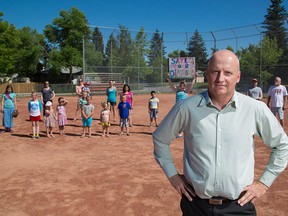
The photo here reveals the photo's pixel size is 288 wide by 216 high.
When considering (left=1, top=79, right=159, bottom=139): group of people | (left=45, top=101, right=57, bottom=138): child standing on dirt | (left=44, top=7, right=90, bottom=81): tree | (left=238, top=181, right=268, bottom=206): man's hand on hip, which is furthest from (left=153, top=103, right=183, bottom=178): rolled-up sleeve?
(left=44, top=7, right=90, bottom=81): tree

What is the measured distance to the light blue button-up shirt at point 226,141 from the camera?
79.0 inches

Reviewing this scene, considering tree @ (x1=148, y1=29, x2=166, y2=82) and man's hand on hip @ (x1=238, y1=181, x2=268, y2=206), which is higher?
tree @ (x1=148, y1=29, x2=166, y2=82)

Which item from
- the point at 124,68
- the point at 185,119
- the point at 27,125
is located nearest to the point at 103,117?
the point at 27,125

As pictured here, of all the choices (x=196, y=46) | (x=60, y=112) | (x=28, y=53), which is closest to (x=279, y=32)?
(x=196, y=46)

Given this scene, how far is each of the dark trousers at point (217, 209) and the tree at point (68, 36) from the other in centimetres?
4751

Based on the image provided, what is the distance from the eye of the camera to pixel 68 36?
4891cm

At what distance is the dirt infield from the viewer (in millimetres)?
4414

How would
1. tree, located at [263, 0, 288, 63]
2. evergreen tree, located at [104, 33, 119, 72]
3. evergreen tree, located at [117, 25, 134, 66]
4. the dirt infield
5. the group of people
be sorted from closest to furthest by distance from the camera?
the dirt infield → the group of people → tree, located at [263, 0, 288, 63] → evergreen tree, located at [104, 33, 119, 72] → evergreen tree, located at [117, 25, 134, 66]

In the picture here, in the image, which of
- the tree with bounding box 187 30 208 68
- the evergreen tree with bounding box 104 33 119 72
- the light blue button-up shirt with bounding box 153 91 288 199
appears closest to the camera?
the light blue button-up shirt with bounding box 153 91 288 199

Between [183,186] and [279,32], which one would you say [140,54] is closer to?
[279,32]

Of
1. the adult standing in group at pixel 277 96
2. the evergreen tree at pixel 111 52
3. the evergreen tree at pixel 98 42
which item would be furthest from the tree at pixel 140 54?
the adult standing in group at pixel 277 96

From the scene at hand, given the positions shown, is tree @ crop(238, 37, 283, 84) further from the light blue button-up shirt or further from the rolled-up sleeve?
the rolled-up sleeve

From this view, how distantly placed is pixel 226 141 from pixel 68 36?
165ft

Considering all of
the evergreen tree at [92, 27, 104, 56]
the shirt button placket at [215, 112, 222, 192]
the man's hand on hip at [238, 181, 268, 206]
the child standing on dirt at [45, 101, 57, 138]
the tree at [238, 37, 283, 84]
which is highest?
the evergreen tree at [92, 27, 104, 56]
